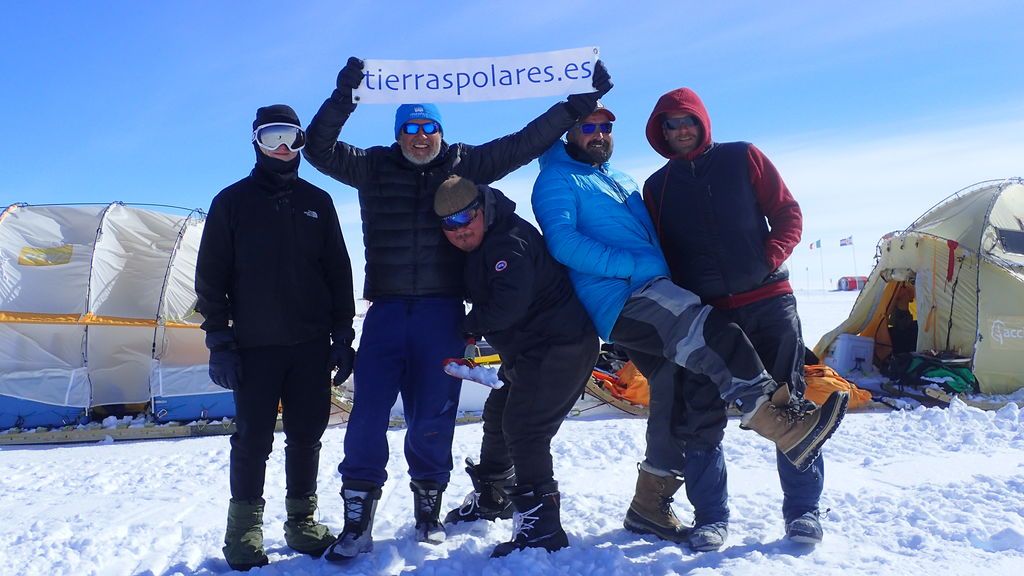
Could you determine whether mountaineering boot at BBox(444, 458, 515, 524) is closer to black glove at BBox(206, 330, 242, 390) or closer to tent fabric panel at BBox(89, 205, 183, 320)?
black glove at BBox(206, 330, 242, 390)

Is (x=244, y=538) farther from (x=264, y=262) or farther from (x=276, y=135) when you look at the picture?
(x=276, y=135)

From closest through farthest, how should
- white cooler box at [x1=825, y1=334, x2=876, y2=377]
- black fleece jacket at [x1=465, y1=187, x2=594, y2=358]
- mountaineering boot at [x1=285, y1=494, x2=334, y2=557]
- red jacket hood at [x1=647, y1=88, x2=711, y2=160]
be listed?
black fleece jacket at [x1=465, y1=187, x2=594, y2=358] → mountaineering boot at [x1=285, y1=494, x2=334, y2=557] → red jacket hood at [x1=647, y1=88, x2=711, y2=160] → white cooler box at [x1=825, y1=334, x2=876, y2=377]

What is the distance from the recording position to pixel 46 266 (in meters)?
8.83

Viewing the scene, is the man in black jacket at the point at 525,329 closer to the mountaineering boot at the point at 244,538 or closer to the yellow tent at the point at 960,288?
the mountaineering boot at the point at 244,538

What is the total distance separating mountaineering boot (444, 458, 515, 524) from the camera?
13.1 ft

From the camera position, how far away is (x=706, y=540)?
343cm

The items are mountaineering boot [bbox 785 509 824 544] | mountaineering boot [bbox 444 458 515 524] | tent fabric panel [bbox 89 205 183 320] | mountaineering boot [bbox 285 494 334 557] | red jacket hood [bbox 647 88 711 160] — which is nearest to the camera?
mountaineering boot [bbox 785 509 824 544]

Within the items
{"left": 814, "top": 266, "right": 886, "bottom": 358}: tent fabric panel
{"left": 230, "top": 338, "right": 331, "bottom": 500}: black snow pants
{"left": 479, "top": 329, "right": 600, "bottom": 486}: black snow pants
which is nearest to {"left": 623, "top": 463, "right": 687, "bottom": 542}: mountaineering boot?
{"left": 479, "top": 329, "right": 600, "bottom": 486}: black snow pants

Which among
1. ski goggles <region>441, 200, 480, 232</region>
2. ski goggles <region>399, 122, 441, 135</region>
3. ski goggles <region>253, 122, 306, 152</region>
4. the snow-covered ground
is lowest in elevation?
the snow-covered ground

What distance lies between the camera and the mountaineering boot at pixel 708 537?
11.2 feet

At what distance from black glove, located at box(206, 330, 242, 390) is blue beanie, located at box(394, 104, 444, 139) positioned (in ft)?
4.75

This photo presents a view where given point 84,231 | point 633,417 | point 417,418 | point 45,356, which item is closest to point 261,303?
point 417,418

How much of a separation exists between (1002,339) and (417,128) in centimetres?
880

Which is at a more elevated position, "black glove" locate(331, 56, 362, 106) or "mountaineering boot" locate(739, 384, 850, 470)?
"black glove" locate(331, 56, 362, 106)
